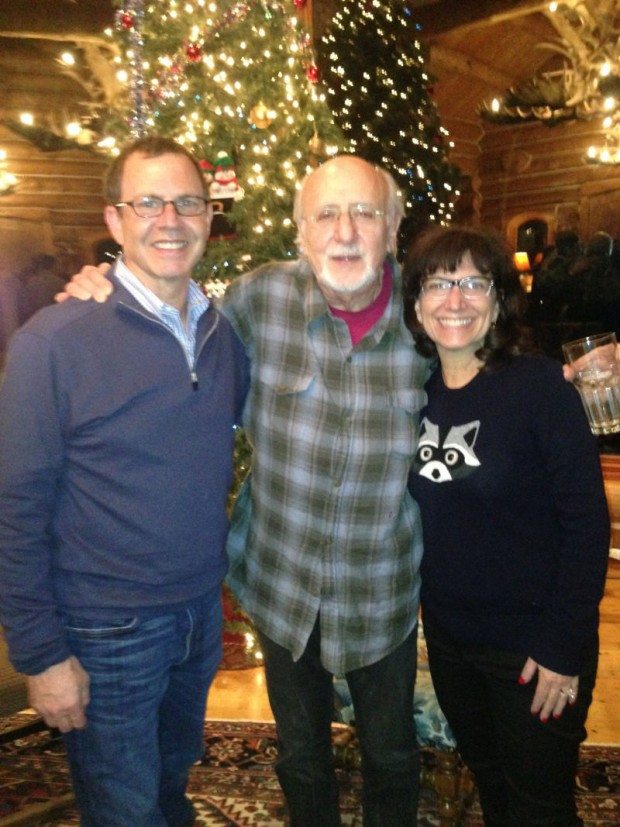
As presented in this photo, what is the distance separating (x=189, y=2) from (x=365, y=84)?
1.61m

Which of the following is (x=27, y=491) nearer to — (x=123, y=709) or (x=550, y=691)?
(x=123, y=709)

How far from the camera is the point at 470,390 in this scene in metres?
1.41

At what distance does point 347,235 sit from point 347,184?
0.15 m

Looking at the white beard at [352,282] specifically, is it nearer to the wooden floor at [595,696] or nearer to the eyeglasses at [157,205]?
the eyeglasses at [157,205]

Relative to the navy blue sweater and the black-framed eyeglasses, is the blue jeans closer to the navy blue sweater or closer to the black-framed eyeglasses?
the navy blue sweater

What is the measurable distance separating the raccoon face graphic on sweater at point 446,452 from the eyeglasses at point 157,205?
0.76 meters

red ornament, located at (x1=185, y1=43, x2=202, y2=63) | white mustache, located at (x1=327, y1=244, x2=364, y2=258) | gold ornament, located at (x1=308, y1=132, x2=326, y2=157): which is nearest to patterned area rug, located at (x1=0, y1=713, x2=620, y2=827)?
white mustache, located at (x1=327, y1=244, x2=364, y2=258)

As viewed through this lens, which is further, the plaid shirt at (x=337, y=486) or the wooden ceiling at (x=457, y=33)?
the wooden ceiling at (x=457, y=33)

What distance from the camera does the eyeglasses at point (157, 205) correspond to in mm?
Answer: 1387

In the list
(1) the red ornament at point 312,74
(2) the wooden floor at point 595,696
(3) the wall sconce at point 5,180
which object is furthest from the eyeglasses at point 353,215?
(3) the wall sconce at point 5,180

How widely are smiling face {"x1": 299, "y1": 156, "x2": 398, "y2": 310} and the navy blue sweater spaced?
359mm

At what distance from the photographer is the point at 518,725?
1.36 m

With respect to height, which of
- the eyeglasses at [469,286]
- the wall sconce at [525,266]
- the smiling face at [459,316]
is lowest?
the smiling face at [459,316]

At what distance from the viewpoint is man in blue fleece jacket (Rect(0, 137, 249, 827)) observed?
1235 mm
